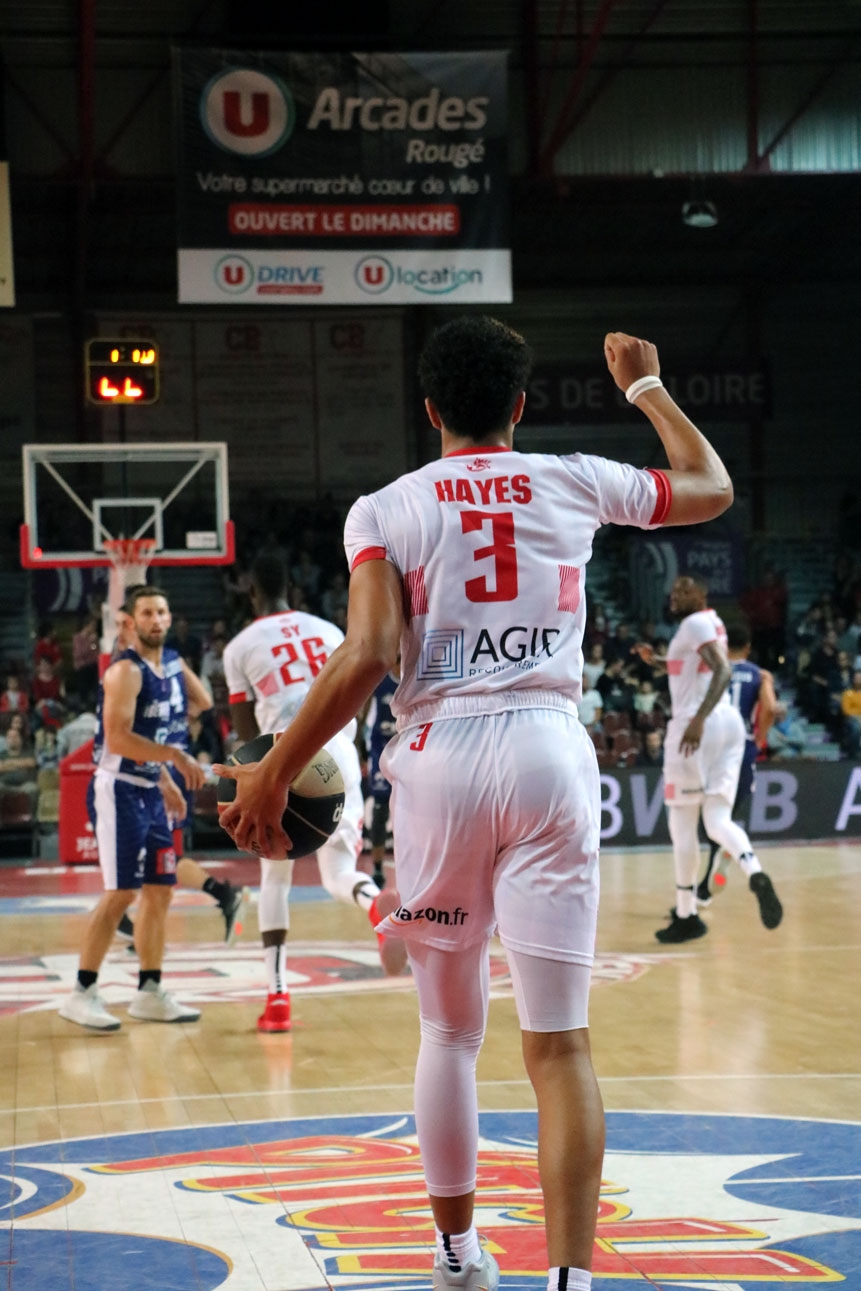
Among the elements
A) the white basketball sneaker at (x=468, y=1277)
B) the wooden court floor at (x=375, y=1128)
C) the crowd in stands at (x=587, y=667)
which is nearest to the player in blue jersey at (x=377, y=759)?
the crowd in stands at (x=587, y=667)

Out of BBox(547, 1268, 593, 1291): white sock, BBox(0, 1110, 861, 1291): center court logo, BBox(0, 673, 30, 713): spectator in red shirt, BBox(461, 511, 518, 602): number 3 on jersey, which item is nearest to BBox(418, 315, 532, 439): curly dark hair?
BBox(461, 511, 518, 602): number 3 on jersey

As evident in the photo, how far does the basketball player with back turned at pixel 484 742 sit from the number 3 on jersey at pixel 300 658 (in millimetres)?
3771

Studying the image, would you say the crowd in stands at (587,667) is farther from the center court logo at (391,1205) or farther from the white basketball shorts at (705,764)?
the center court logo at (391,1205)

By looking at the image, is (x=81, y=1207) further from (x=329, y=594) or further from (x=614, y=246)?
(x=614, y=246)

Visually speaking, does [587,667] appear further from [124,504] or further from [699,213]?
[124,504]

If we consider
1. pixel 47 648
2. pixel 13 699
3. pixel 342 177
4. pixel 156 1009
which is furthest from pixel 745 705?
pixel 47 648

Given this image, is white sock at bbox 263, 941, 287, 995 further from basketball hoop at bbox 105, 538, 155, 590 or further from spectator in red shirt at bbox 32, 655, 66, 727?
spectator in red shirt at bbox 32, 655, 66, 727

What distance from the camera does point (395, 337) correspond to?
970 inches

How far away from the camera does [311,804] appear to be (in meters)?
3.14

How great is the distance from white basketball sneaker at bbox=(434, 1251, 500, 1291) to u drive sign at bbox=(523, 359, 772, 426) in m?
20.2

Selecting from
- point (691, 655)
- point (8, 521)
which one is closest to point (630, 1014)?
point (691, 655)

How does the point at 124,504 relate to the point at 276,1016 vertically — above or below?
above

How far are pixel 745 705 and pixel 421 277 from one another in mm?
5890

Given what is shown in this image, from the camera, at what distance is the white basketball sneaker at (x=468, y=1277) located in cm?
322
